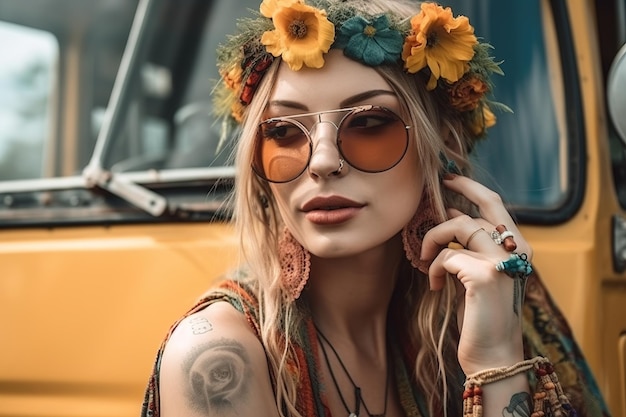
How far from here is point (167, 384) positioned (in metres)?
1.90

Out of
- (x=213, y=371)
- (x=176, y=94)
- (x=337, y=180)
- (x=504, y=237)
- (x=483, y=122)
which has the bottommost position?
(x=213, y=371)

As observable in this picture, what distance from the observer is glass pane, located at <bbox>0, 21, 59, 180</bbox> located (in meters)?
3.18

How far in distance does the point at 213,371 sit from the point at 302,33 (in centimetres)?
75

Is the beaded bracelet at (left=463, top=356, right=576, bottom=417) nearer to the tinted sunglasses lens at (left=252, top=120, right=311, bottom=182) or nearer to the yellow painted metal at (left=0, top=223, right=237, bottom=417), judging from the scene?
the tinted sunglasses lens at (left=252, top=120, right=311, bottom=182)

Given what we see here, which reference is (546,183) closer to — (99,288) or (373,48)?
(373,48)

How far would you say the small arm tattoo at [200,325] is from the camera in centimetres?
192

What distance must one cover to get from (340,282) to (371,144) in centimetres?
39

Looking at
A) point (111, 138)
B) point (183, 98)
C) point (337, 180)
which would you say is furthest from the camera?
point (183, 98)

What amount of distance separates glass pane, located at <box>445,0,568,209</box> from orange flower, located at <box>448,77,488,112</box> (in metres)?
0.34

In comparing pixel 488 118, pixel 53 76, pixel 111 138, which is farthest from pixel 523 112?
pixel 53 76

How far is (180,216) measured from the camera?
8.34ft

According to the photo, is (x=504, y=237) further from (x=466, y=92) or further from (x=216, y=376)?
(x=216, y=376)

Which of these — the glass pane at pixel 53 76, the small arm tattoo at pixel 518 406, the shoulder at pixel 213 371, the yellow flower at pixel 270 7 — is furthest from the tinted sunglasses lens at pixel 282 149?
the glass pane at pixel 53 76

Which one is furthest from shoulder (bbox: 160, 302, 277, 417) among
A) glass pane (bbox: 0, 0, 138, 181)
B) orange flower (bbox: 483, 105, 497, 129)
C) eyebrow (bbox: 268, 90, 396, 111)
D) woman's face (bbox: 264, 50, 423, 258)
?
glass pane (bbox: 0, 0, 138, 181)
